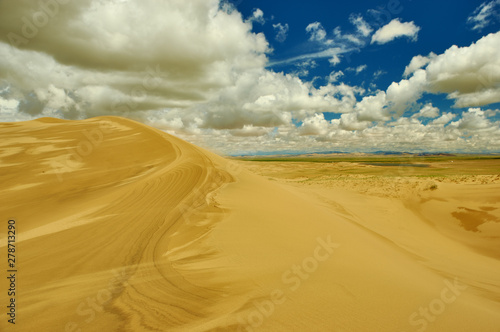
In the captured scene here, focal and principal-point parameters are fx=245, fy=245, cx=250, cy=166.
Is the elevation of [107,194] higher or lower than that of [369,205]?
higher

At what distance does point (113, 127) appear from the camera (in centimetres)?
1359

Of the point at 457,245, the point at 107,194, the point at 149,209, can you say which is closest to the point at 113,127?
the point at 107,194

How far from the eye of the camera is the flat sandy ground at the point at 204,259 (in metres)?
2.62

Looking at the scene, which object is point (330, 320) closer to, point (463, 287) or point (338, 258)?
point (338, 258)

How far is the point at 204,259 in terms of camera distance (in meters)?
3.81

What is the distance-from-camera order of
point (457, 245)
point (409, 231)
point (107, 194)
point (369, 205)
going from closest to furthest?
point (107, 194)
point (457, 245)
point (409, 231)
point (369, 205)

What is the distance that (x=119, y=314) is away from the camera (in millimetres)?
2521

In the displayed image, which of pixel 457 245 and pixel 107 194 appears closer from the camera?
pixel 107 194

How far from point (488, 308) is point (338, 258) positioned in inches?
78.4

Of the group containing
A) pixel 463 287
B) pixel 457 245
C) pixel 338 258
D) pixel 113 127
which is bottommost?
pixel 457 245

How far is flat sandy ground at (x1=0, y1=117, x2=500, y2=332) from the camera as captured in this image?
Answer: 2.62 m

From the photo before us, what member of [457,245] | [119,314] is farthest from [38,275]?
[457,245]

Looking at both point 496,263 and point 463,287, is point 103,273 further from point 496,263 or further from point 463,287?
point 496,263

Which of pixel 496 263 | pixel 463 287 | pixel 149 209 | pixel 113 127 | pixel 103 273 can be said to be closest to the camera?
pixel 103 273
